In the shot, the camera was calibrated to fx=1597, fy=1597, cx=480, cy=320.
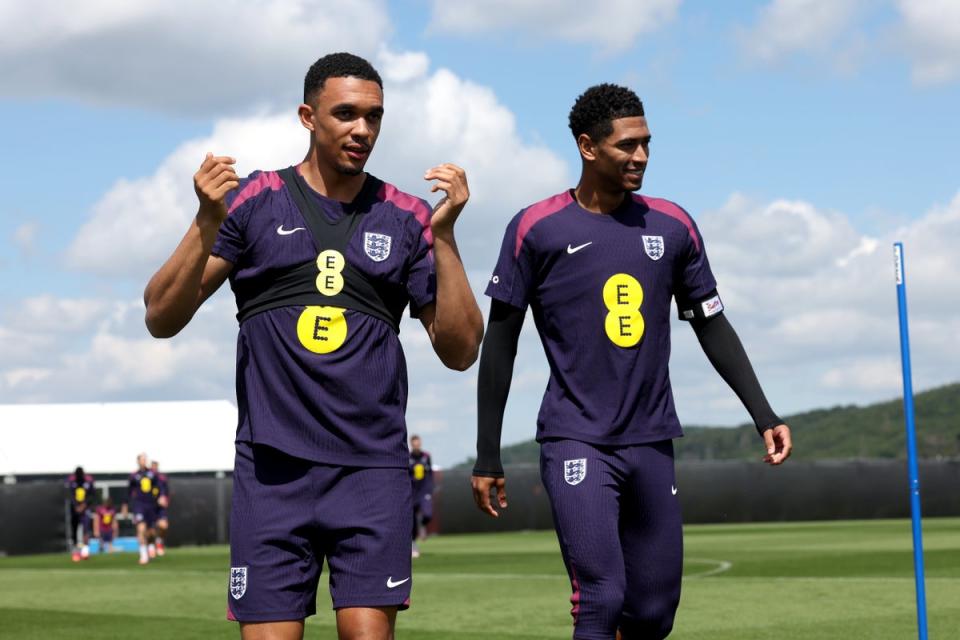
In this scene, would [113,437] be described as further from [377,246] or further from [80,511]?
[377,246]

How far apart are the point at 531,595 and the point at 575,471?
9.95 m

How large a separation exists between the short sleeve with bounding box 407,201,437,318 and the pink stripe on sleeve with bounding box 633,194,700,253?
1913 millimetres

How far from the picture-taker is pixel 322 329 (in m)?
4.97

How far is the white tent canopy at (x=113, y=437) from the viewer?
146 feet

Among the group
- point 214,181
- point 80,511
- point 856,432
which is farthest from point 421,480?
point 856,432

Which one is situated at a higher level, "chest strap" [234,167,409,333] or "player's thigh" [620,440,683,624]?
"chest strap" [234,167,409,333]

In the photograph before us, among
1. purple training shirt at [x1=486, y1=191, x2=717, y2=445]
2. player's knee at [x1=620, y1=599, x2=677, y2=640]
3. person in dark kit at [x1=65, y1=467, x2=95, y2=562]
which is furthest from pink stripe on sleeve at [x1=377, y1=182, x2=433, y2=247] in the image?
person in dark kit at [x1=65, y1=467, x2=95, y2=562]

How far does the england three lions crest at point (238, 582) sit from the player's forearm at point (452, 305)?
36.9 inches

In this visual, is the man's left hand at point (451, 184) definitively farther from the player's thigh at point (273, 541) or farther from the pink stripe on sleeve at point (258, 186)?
the player's thigh at point (273, 541)

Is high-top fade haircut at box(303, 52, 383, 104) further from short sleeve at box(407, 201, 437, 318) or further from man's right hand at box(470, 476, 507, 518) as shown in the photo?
man's right hand at box(470, 476, 507, 518)

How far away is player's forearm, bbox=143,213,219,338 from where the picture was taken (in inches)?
188

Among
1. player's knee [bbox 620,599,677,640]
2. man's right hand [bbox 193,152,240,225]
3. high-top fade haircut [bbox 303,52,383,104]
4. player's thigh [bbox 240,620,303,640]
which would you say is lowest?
player's knee [bbox 620,599,677,640]

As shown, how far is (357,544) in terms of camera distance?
4.95 m

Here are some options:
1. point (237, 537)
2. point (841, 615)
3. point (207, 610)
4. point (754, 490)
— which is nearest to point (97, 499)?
point (754, 490)
